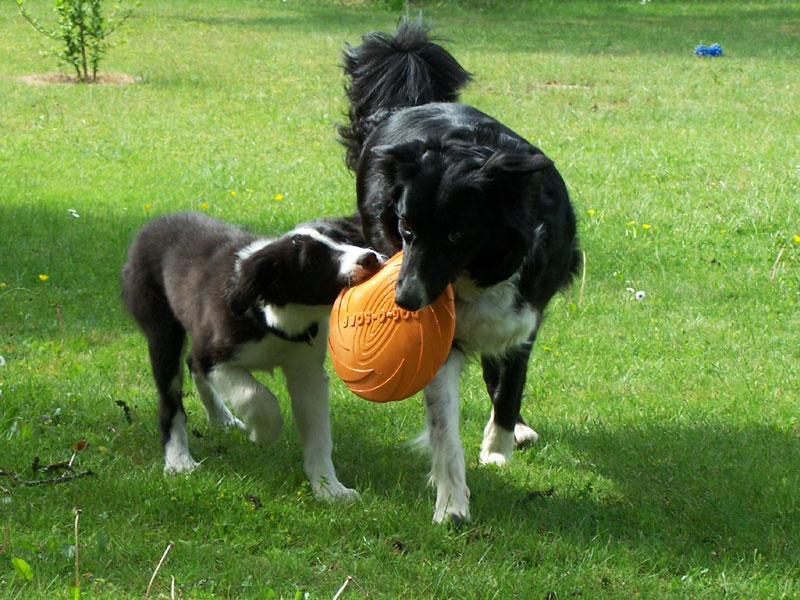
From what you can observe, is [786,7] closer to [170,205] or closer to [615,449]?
[170,205]

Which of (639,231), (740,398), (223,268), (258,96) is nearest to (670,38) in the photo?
(258,96)

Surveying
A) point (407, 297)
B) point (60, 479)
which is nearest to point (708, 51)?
point (407, 297)

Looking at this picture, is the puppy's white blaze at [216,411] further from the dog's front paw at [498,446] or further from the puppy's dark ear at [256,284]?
the dog's front paw at [498,446]

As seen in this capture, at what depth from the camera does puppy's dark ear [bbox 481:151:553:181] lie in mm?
3654

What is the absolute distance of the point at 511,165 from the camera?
369cm

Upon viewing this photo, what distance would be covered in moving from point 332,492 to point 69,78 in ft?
40.8

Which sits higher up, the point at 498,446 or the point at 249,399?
the point at 249,399

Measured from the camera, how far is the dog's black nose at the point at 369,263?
13.8ft

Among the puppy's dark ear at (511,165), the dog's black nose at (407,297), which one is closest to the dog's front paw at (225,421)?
the dog's black nose at (407,297)

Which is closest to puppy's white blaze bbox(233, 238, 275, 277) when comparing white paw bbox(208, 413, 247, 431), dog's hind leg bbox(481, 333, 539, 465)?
white paw bbox(208, 413, 247, 431)

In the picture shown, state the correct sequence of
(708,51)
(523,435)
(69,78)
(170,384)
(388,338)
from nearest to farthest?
(388,338) < (170,384) < (523,435) < (69,78) < (708,51)

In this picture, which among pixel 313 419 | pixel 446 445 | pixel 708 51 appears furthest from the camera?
pixel 708 51

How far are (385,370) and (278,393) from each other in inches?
69.0

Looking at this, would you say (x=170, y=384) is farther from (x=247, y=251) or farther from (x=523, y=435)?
(x=523, y=435)
